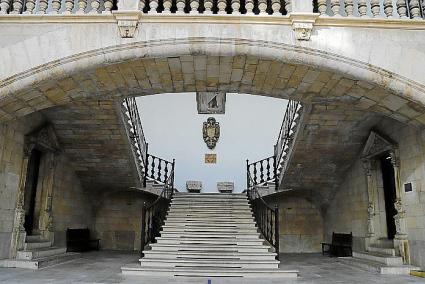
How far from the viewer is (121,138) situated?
7676 millimetres

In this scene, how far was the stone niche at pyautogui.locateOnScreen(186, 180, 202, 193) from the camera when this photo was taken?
33.1 ft

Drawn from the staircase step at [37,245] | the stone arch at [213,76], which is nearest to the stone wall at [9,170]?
the staircase step at [37,245]

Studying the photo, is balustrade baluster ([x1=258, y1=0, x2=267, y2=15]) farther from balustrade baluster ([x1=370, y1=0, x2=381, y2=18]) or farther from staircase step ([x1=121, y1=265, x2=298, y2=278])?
staircase step ([x1=121, y1=265, x2=298, y2=278])

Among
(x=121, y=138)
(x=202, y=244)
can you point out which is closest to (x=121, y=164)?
(x=121, y=138)

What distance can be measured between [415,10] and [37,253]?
692 cm

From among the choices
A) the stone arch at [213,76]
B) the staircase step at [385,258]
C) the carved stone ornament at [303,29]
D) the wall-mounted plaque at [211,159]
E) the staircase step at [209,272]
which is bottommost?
the staircase step at [209,272]

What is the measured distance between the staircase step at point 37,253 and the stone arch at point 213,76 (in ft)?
7.65

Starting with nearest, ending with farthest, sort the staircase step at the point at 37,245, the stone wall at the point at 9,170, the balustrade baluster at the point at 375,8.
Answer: the balustrade baluster at the point at 375,8 < the stone wall at the point at 9,170 < the staircase step at the point at 37,245

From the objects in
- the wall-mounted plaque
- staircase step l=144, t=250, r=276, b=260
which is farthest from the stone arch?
the wall-mounted plaque

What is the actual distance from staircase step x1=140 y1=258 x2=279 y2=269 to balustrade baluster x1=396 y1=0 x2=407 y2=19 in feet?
13.3

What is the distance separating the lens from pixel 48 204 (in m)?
7.46

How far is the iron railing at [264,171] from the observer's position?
9504 mm

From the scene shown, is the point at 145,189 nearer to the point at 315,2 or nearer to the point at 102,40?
the point at 102,40

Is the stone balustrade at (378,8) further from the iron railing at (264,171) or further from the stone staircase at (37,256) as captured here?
the stone staircase at (37,256)
